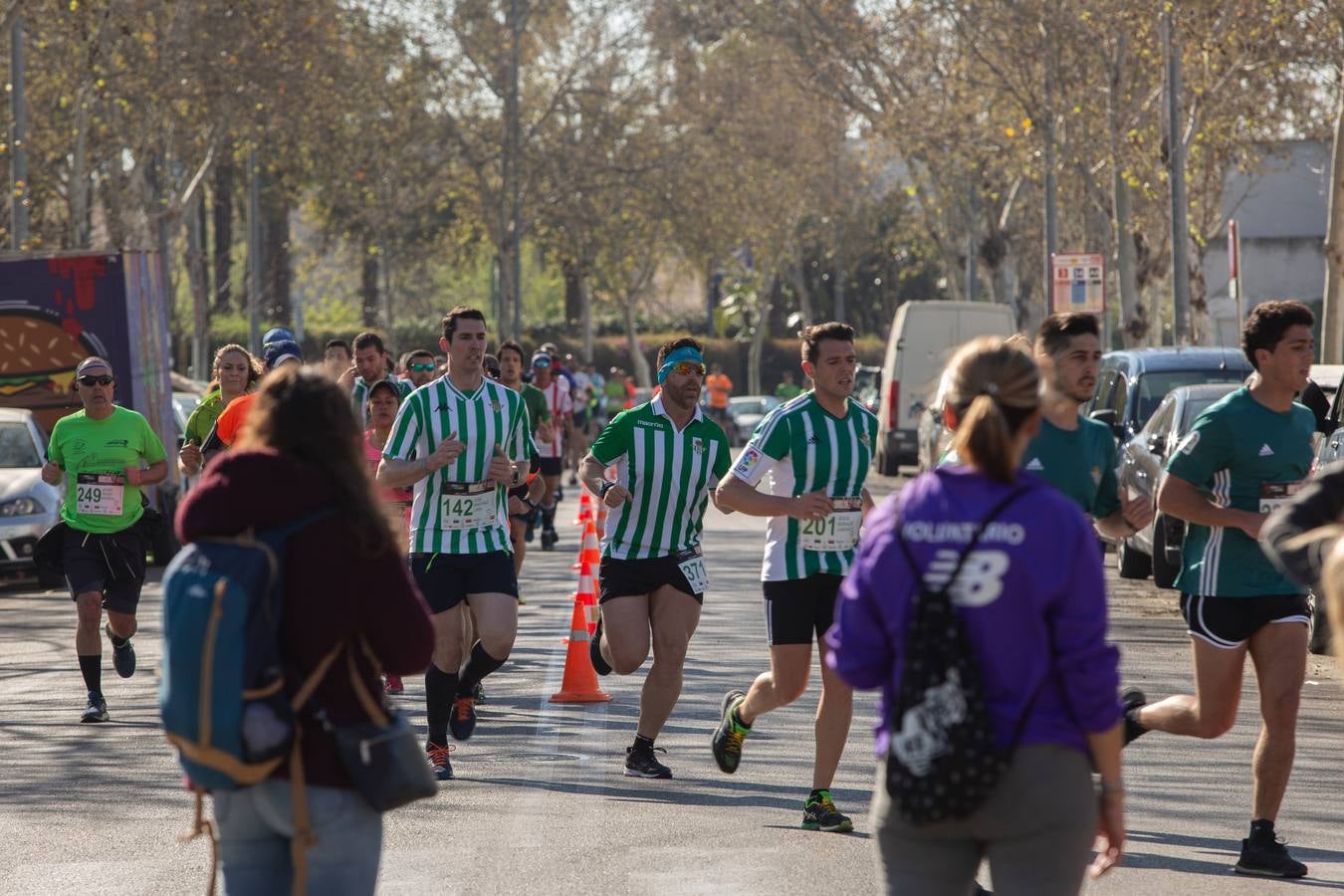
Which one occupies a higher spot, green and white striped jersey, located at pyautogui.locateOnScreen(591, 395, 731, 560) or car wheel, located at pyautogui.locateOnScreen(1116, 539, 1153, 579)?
green and white striped jersey, located at pyautogui.locateOnScreen(591, 395, 731, 560)

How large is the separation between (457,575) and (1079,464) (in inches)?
131

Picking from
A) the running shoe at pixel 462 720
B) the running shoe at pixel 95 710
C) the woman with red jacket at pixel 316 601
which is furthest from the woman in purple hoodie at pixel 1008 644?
the running shoe at pixel 95 710

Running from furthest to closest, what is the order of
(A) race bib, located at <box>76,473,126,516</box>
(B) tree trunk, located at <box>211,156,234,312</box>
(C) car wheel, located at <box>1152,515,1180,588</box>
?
(B) tree trunk, located at <box>211,156,234,312</box>
(C) car wheel, located at <box>1152,515,1180,588</box>
(A) race bib, located at <box>76,473,126,516</box>

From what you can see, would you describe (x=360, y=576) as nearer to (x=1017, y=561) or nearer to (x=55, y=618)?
(x=1017, y=561)

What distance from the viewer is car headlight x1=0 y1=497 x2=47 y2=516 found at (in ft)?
60.5

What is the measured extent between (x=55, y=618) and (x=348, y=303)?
2549 inches

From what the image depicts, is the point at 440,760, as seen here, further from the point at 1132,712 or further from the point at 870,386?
the point at 870,386

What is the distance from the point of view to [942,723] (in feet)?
13.6

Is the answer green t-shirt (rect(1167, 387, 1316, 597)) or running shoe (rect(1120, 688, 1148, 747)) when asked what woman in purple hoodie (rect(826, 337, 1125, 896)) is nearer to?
green t-shirt (rect(1167, 387, 1316, 597))

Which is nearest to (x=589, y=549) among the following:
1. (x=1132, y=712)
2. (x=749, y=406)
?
(x=1132, y=712)

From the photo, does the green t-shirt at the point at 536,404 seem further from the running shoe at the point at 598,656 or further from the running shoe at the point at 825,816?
the running shoe at the point at 825,816

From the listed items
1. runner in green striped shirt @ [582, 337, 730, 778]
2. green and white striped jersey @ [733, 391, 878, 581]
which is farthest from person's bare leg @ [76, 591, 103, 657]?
green and white striped jersey @ [733, 391, 878, 581]

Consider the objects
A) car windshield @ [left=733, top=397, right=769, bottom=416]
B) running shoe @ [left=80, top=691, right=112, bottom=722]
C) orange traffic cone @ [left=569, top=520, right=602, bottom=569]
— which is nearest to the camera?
running shoe @ [left=80, top=691, right=112, bottom=722]

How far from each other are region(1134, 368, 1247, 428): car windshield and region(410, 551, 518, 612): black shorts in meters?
11.0
